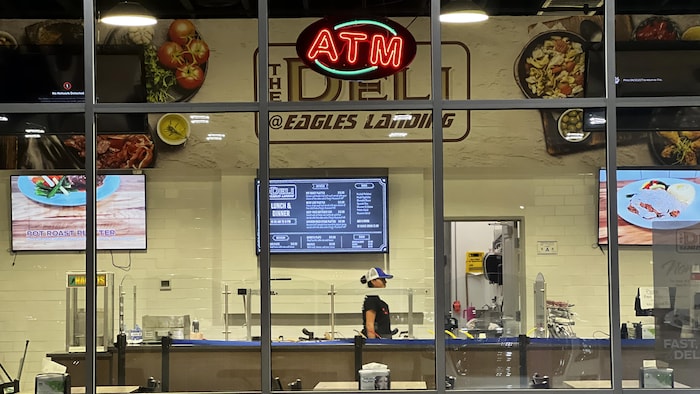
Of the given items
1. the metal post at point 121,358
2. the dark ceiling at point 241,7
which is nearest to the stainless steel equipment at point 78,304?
the metal post at point 121,358

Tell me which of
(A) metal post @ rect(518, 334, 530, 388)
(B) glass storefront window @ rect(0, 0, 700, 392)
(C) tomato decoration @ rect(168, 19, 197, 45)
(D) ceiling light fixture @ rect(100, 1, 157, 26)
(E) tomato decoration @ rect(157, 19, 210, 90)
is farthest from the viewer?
(C) tomato decoration @ rect(168, 19, 197, 45)

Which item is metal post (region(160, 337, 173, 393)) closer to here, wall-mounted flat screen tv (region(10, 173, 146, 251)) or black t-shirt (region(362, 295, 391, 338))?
wall-mounted flat screen tv (region(10, 173, 146, 251))

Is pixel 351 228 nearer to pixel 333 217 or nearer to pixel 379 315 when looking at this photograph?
pixel 333 217

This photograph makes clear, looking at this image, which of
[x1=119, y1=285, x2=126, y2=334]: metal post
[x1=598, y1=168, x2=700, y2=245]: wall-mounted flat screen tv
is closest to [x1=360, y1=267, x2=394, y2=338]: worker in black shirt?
[x1=598, y1=168, x2=700, y2=245]: wall-mounted flat screen tv

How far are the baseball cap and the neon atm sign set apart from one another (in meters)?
3.66

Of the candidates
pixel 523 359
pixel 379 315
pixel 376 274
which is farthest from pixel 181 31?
pixel 523 359

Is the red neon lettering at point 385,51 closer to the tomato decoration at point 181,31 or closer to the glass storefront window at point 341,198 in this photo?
the glass storefront window at point 341,198

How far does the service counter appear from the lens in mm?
6379

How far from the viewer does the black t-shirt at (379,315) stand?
8.76m

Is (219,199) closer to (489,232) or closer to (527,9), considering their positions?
(489,232)

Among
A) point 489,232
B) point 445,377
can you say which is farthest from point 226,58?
point 445,377

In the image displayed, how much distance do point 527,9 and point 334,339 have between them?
3.63 metres

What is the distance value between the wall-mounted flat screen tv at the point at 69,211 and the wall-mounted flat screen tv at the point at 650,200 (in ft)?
16.3

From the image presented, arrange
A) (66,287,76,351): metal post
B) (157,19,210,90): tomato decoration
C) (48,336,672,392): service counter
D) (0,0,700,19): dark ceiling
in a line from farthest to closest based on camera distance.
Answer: (66,287,76,351): metal post < (157,19,210,90): tomato decoration < (0,0,700,19): dark ceiling < (48,336,672,392): service counter
